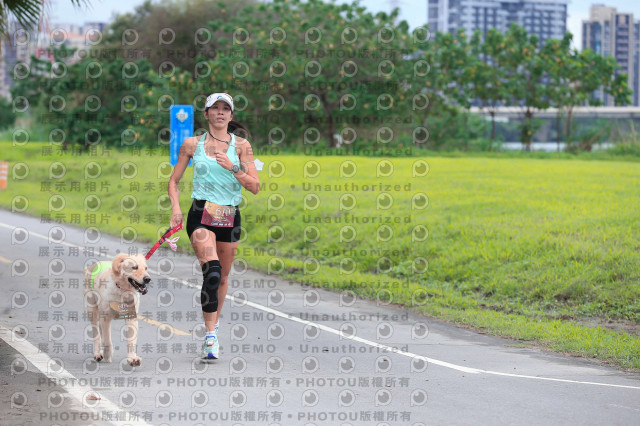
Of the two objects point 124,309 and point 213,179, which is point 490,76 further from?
point 124,309

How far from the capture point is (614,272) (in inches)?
520

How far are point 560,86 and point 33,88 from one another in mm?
30096

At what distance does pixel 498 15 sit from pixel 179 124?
165287 millimetres

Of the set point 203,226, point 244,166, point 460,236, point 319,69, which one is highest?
point 319,69

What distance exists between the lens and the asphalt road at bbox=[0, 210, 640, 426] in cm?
683

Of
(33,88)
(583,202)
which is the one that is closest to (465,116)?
(33,88)

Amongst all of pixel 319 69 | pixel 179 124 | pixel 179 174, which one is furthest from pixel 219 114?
pixel 319 69

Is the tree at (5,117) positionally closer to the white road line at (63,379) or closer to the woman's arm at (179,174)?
the white road line at (63,379)

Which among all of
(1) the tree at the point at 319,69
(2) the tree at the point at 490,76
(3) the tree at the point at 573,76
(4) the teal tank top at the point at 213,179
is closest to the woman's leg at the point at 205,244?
(4) the teal tank top at the point at 213,179

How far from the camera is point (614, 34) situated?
17750 centimetres

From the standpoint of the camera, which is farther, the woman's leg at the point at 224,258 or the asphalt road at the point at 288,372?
the woman's leg at the point at 224,258

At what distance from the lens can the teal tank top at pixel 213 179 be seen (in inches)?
322

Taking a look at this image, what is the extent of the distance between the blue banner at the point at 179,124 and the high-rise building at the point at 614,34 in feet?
516

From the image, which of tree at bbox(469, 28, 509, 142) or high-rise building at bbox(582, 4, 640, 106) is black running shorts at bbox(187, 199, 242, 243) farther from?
high-rise building at bbox(582, 4, 640, 106)
